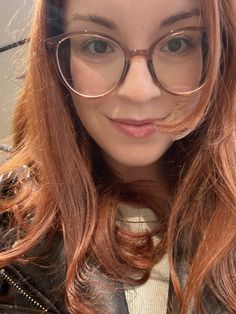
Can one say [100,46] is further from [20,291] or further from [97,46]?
[20,291]

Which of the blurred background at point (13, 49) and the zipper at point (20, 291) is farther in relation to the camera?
the blurred background at point (13, 49)

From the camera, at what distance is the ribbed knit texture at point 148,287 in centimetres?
103

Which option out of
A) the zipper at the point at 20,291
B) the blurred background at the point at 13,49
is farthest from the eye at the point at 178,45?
the zipper at the point at 20,291

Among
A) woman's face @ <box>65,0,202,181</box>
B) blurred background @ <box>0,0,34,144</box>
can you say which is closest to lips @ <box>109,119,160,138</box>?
woman's face @ <box>65,0,202,181</box>

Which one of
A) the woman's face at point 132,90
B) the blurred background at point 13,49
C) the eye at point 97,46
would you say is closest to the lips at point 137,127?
the woman's face at point 132,90

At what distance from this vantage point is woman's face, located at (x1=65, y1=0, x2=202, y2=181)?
946 millimetres

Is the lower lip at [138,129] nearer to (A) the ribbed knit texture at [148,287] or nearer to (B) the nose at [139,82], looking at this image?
(B) the nose at [139,82]

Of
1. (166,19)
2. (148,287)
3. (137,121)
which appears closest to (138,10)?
(166,19)

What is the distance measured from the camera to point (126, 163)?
105cm

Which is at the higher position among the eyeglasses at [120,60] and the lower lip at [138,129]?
the eyeglasses at [120,60]

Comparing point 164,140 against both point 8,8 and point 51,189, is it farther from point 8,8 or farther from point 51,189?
point 8,8

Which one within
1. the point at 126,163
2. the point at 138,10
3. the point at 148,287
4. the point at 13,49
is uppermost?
the point at 138,10

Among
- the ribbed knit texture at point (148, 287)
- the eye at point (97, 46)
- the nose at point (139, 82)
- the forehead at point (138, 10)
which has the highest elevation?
the forehead at point (138, 10)

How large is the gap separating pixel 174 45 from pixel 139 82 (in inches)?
4.0
